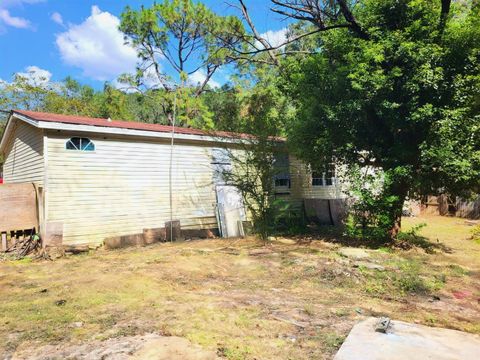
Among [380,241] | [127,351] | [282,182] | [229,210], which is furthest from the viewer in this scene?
[282,182]

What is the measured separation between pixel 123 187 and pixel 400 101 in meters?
7.75

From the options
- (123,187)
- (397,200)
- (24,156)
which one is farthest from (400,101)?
(24,156)

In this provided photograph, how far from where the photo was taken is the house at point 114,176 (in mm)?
9062

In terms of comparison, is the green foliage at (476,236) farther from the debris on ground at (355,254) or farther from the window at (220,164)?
the window at (220,164)

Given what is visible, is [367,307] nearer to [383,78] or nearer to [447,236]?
[383,78]

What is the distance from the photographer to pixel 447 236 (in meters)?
11.6

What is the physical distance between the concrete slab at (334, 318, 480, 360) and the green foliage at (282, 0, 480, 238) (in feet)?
19.5

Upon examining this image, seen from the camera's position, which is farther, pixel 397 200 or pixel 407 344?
pixel 397 200

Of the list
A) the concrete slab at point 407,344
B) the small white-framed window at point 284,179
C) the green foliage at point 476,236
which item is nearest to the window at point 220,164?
the small white-framed window at point 284,179

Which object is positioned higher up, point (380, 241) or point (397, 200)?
point (397, 200)

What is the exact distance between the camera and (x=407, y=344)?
10.4 ft

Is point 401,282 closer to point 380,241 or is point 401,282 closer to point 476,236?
point 380,241

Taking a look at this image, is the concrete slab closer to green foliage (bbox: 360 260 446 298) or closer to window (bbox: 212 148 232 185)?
green foliage (bbox: 360 260 446 298)

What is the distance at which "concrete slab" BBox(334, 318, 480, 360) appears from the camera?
2.98 m
